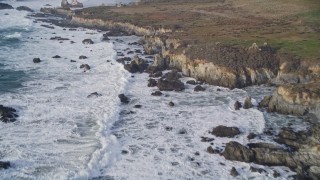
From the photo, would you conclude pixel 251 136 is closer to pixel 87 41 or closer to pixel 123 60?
pixel 123 60

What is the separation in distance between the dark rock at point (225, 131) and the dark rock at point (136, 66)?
2468 centimetres

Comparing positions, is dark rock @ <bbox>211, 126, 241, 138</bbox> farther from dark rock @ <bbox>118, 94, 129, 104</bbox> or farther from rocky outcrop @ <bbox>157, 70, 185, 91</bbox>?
rocky outcrop @ <bbox>157, 70, 185, 91</bbox>

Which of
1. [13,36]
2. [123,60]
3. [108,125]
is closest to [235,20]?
[123,60]

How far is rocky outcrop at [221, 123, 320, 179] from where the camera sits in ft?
112

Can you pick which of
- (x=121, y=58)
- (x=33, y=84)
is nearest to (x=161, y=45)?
(x=121, y=58)

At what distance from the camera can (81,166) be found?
3428cm

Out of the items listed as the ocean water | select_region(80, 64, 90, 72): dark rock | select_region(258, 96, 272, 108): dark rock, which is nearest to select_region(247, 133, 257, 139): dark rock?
the ocean water

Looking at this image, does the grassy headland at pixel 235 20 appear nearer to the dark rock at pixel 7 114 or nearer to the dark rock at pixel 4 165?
the dark rock at pixel 7 114

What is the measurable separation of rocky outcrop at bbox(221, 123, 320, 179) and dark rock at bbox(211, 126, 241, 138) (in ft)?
8.62

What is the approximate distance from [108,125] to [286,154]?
1686 cm

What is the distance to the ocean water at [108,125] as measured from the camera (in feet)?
112

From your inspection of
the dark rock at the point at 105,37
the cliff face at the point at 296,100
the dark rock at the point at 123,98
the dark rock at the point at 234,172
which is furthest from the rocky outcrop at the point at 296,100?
the dark rock at the point at 105,37

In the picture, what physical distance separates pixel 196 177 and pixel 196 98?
741 inches

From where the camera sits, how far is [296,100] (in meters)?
45.5
